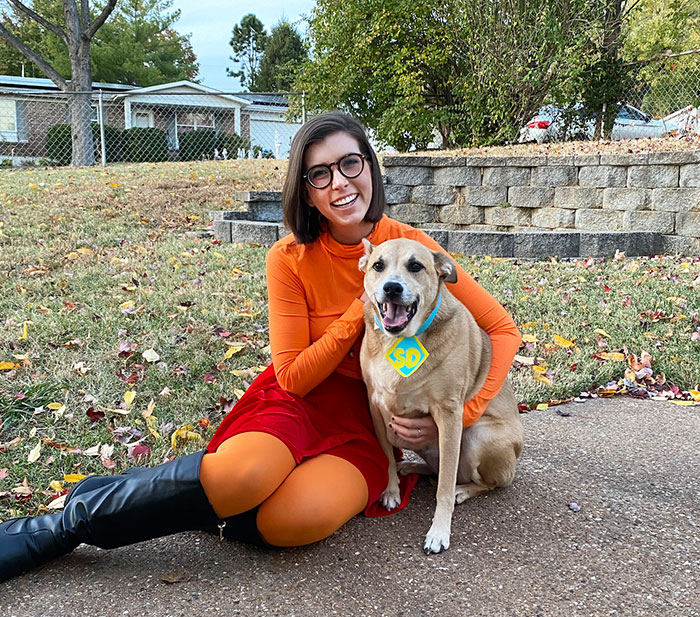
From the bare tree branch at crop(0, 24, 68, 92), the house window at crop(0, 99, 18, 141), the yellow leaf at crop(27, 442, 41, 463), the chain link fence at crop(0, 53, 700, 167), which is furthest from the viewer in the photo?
the house window at crop(0, 99, 18, 141)

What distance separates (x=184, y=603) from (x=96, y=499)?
473 millimetres

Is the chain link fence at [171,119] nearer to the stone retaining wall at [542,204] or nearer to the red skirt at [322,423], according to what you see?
the stone retaining wall at [542,204]

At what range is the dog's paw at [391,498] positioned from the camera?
2.71 metres

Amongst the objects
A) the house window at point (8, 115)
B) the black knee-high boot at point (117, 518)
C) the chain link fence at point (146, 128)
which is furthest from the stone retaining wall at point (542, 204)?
the house window at point (8, 115)

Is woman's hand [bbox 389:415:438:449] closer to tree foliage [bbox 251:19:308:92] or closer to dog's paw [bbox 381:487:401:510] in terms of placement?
dog's paw [bbox 381:487:401:510]

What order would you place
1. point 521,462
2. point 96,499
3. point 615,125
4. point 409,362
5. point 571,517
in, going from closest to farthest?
point 96,499
point 409,362
point 571,517
point 521,462
point 615,125

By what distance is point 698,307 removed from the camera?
16.7 feet

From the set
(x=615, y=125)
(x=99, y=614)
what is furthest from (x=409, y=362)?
(x=615, y=125)

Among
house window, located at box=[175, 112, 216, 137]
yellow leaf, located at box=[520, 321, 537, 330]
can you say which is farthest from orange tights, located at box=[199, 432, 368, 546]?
house window, located at box=[175, 112, 216, 137]

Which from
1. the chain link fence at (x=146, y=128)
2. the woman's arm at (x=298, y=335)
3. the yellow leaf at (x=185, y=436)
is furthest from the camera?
the chain link fence at (x=146, y=128)

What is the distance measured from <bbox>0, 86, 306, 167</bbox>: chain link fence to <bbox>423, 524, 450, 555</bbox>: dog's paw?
1497cm

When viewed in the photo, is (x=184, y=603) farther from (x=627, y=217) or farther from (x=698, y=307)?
(x=627, y=217)

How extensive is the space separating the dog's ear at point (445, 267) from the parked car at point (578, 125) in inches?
326

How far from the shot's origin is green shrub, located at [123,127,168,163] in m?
17.1
